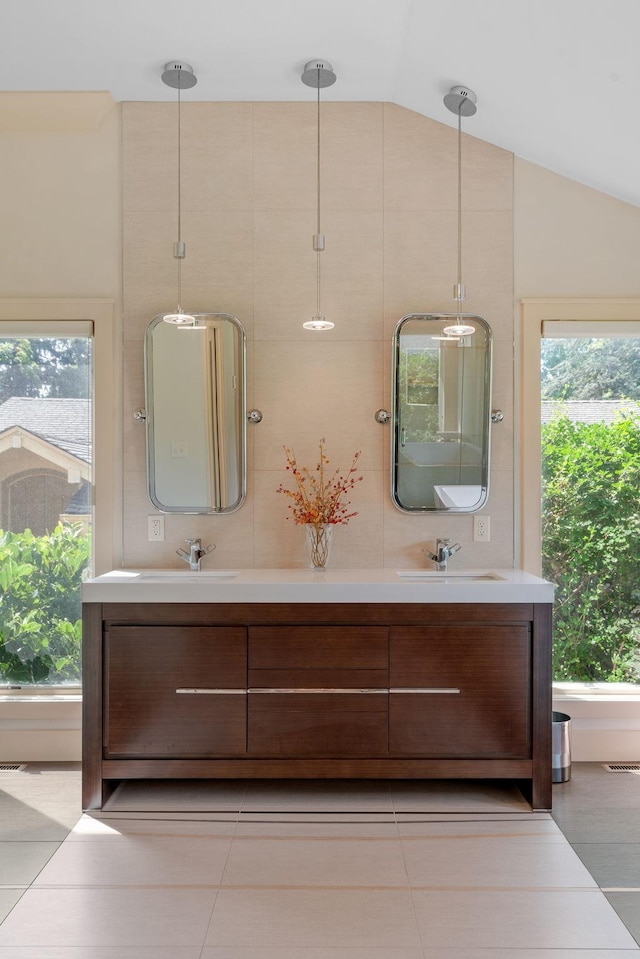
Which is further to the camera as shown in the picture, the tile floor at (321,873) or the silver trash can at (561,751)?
the silver trash can at (561,751)

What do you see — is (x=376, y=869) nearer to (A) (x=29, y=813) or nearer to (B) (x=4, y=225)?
(A) (x=29, y=813)

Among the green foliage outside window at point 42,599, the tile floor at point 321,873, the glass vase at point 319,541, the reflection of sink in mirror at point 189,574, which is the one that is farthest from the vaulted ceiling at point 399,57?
the tile floor at point 321,873

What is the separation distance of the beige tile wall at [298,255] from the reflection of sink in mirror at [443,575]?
0.38ft

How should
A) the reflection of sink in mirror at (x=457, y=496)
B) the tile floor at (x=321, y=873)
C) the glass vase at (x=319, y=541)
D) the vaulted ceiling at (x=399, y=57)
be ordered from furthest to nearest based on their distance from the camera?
1. the reflection of sink in mirror at (x=457, y=496)
2. the glass vase at (x=319, y=541)
3. the vaulted ceiling at (x=399, y=57)
4. the tile floor at (x=321, y=873)

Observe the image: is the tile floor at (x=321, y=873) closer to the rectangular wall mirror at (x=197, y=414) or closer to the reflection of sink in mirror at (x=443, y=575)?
the reflection of sink in mirror at (x=443, y=575)

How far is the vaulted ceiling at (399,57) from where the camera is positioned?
2.53 metres

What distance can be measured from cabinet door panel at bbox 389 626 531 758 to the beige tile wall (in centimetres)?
59

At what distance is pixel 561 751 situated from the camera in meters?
3.08

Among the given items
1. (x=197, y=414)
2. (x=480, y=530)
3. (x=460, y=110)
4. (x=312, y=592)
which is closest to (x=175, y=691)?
(x=312, y=592)

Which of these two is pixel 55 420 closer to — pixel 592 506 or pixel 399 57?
pixel 399 57

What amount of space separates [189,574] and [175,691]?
55cm

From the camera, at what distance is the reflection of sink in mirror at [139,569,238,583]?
3.12m

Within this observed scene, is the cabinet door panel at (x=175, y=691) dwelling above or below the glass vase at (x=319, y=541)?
below

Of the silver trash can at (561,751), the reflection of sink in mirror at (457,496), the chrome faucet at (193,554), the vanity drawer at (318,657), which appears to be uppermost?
the reflection of sink in mirror at (457,496)
